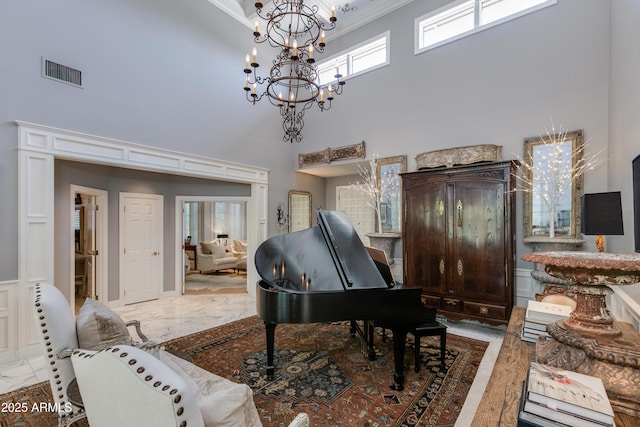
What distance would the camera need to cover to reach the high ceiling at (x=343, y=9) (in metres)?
5.03

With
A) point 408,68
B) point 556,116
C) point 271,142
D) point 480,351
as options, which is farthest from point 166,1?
point 480,351

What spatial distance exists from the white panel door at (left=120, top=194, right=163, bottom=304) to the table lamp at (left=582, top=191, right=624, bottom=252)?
6.04 metres

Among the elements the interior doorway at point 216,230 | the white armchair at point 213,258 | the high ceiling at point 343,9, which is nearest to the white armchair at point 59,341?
the high ceiling at point 343,9

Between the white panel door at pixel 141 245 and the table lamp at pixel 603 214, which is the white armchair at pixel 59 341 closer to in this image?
the table lamp at pixel 603 214

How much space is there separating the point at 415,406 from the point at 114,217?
207 inches

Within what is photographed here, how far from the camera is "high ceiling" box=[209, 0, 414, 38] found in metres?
5.03

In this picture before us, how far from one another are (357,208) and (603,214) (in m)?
4.81

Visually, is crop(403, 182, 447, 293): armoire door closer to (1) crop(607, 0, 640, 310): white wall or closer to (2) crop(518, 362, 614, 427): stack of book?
(1) crop(607, 0, 640, 310): white wall

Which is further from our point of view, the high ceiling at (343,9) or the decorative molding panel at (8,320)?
the high ceiling at (343,9)

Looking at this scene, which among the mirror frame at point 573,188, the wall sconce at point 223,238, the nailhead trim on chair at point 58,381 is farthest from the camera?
the wall sconce at point 223,238

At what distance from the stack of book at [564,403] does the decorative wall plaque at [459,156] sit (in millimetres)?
3650

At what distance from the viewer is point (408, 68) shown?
4.86 metres

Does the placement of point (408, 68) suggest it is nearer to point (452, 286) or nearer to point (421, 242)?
point (421, 242)

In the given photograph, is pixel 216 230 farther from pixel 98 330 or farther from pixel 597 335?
pixel 597 335
